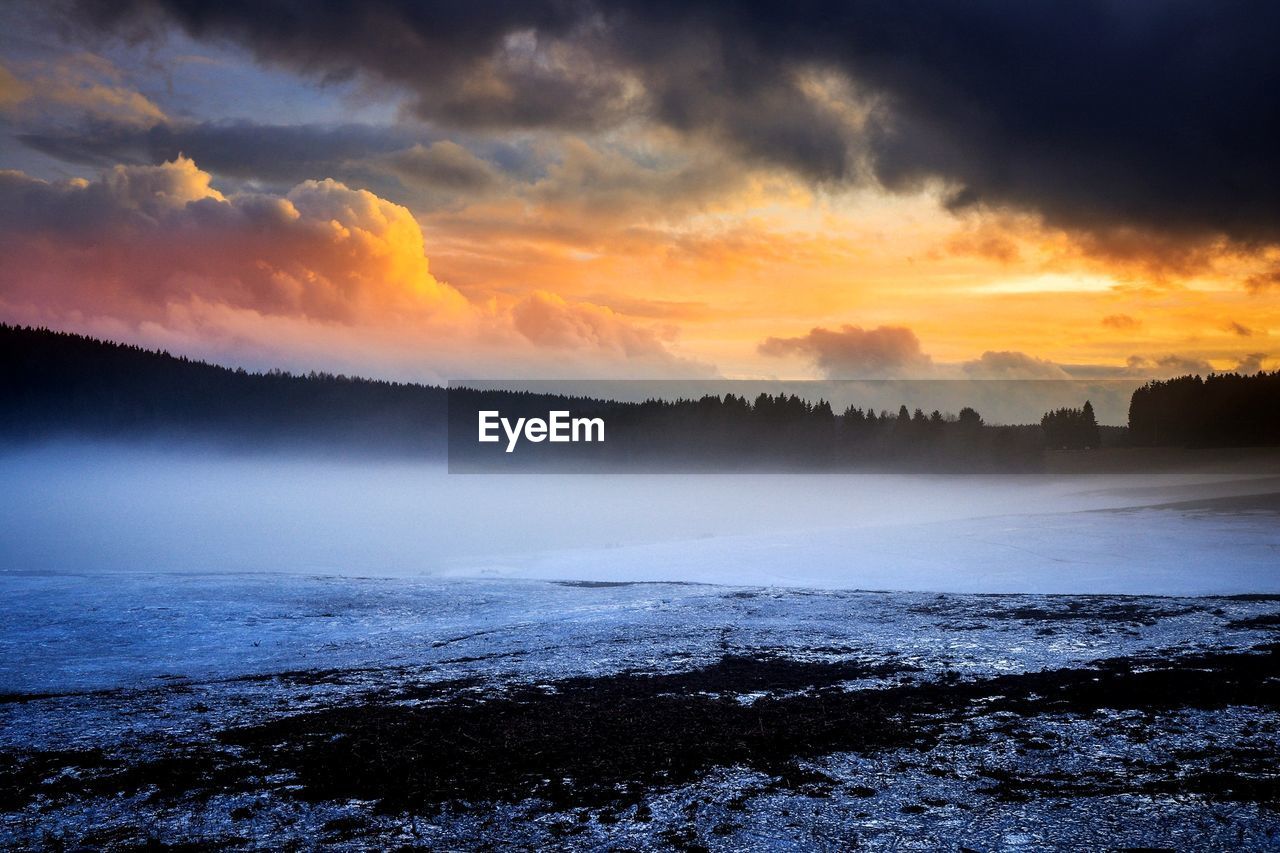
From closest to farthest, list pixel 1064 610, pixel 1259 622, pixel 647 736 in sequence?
pixel 647 736 → pixel 1259 622 → pixel 1064 610

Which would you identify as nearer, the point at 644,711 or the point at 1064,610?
the point at 644,711

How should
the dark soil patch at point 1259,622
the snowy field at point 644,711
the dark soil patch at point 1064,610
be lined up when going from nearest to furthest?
1. the snowy field at point 644,711
2. the dark soil patch at point 1259,622
3. the dark soil patch at point 1064,610

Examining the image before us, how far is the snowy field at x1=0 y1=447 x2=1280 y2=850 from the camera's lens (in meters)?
4.62

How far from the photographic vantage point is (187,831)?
4.58 meters

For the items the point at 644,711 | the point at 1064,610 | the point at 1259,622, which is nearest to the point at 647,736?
the point at 644,711

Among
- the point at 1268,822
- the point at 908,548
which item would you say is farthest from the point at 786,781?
the point at 908,548

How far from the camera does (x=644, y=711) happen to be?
6855 mm

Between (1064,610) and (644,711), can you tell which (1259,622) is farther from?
(644,711)

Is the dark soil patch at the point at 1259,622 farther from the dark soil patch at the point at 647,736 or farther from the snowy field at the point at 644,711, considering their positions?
the dark soil patch at the point at 647,736

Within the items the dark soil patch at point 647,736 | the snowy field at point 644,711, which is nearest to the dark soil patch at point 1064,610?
the snowy field at point 644,711

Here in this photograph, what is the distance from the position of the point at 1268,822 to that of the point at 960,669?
3.79 meters

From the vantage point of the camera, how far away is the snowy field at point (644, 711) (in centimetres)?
462

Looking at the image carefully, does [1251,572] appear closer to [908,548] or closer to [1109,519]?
[908,548]

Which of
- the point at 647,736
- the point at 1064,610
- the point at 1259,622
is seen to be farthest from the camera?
the point at 1064,610
